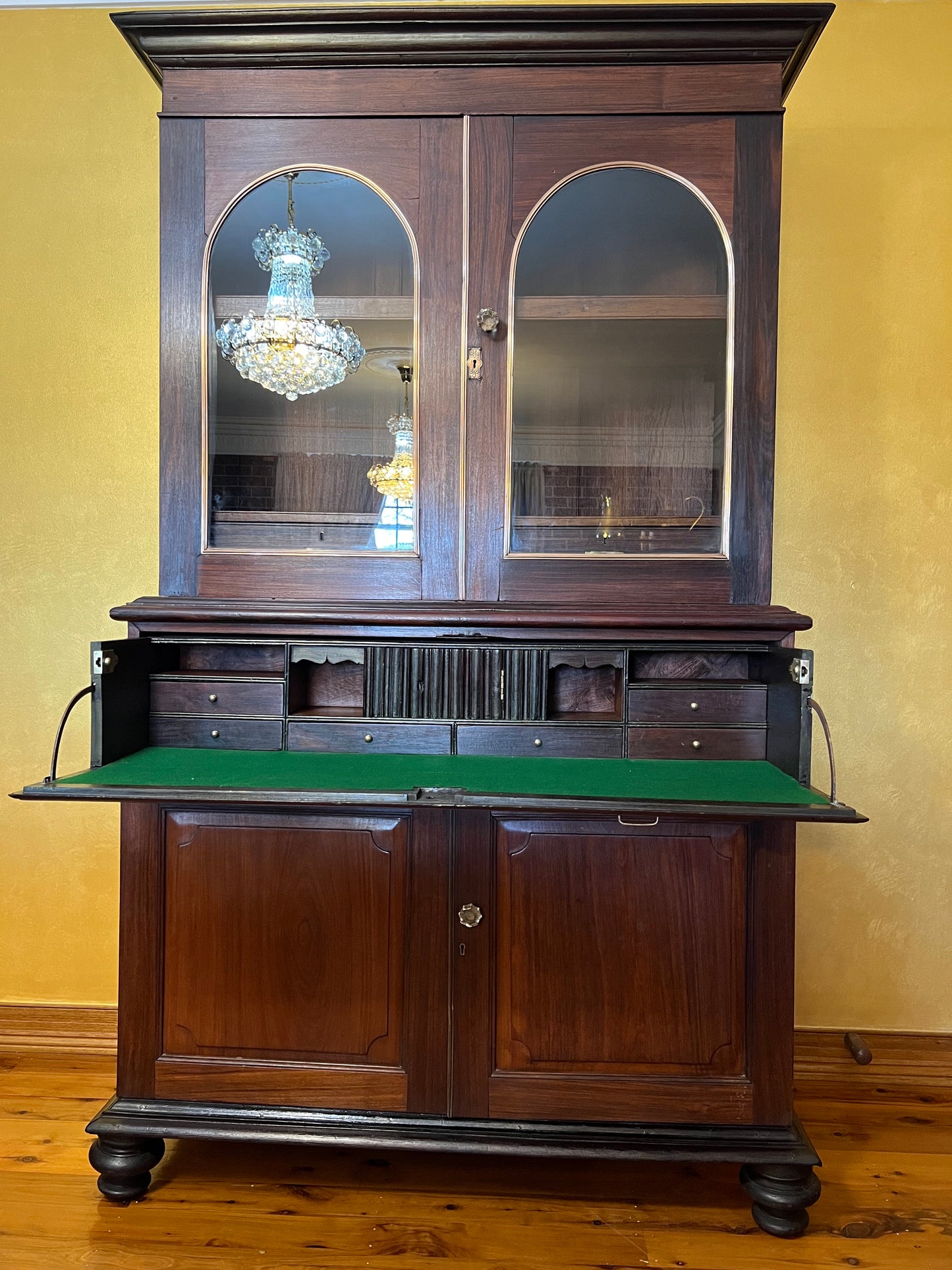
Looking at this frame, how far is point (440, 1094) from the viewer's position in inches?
58.6

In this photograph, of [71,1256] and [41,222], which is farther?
[41,222]

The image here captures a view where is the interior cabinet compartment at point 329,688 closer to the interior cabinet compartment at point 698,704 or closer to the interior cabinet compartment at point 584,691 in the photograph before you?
the interior cabinet compartment at point 584,691

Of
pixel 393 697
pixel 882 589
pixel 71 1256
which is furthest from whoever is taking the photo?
pixel 882 589

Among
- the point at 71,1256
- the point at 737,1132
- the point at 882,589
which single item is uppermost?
the point at 882,589

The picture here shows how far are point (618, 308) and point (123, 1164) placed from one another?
1791mm

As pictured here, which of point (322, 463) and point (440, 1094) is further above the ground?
point (322, 463)

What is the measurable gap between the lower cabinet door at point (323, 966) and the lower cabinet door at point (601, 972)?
2.9 inches

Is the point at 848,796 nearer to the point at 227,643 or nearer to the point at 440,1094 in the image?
the point at 440,1094

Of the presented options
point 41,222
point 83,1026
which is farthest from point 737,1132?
point 41,222

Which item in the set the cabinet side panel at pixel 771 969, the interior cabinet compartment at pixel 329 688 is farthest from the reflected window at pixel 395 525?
the cabinet side panel at pixel 771 969

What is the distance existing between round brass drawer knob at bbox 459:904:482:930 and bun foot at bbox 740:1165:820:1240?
2.18ft

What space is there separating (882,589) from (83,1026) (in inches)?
89.5

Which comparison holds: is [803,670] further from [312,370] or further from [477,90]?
[477,90]

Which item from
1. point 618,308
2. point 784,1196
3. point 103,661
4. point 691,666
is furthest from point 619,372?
point 784,1196
